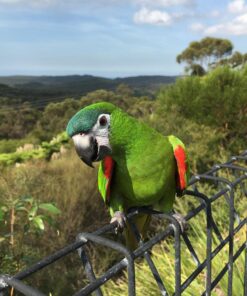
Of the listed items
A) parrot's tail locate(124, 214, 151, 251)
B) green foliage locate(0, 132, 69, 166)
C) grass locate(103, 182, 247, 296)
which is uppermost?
parrot's tail locate(124, 214, 151, 251)

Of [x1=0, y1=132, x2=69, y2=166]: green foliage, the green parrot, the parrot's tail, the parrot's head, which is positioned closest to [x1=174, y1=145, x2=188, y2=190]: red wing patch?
the green parrot

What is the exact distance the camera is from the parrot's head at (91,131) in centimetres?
128

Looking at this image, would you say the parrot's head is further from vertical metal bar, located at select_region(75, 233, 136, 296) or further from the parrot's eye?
vertical metal bar, located at select_region(75, 233, 136, 296)

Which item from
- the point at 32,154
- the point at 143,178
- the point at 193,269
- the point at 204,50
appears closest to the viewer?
the point at 143,178

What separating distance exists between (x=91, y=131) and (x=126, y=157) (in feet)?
0.63

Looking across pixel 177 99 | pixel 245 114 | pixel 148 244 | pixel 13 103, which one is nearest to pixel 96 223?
pixel 177 99

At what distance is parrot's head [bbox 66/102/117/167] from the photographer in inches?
50.5

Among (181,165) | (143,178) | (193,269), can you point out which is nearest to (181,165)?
(181,165)

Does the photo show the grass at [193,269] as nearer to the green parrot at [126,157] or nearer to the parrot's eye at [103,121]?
the green parrot at [126,157]

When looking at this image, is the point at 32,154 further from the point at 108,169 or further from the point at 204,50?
the point at 204,50

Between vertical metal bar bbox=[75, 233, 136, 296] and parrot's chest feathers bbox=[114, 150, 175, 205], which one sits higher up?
vertical metal bar bbox=[75, 233, 136, 296]

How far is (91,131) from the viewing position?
1.30m

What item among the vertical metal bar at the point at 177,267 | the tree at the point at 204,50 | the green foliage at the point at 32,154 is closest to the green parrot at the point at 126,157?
the vertical metal bar at the point at 177,267

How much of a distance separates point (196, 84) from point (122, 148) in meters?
6.13
